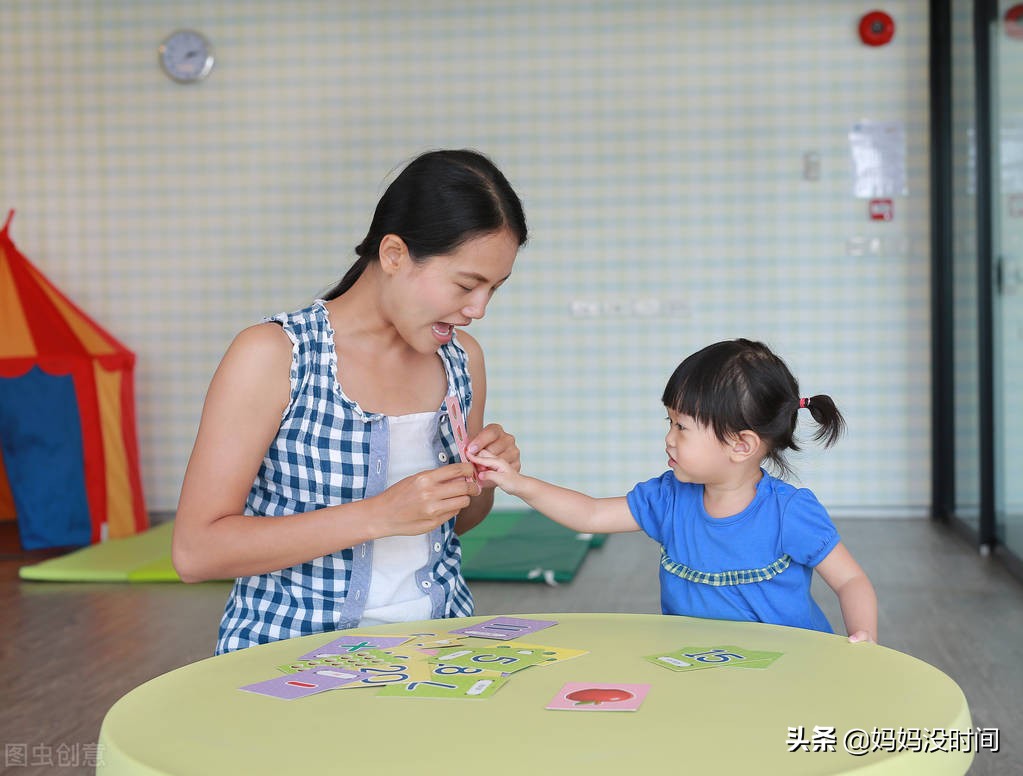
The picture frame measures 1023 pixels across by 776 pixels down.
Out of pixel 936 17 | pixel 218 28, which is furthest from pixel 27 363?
pixel 936 17

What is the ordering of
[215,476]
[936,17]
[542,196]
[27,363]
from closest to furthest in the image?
[215,476]
[27,363]
[936,17]
[542,196]

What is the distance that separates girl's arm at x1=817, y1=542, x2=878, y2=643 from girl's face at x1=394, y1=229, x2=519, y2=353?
58 centimetres

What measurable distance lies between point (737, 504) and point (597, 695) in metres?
0.63

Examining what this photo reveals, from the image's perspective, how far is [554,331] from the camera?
17.4 feet

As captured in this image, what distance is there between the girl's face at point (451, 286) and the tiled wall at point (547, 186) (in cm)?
378

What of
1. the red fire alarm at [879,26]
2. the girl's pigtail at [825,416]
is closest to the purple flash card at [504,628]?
the girl's pigtail at [825,416]

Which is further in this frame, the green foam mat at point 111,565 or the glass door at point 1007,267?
the green foam mat at point 111,565

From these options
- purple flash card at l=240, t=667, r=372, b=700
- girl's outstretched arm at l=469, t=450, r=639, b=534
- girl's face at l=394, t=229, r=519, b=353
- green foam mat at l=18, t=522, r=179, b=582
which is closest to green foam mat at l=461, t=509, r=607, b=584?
green foam mat at l=18, t=522, r=179, b=582

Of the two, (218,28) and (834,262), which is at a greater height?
(218,28)

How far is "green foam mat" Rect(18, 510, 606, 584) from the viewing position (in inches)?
152

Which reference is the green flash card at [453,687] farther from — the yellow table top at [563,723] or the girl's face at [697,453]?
the girl's face at [697,453]

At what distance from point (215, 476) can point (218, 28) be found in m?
4.53

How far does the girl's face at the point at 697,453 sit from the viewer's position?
1532mm

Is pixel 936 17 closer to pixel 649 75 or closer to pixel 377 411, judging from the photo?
pixel 649 75
